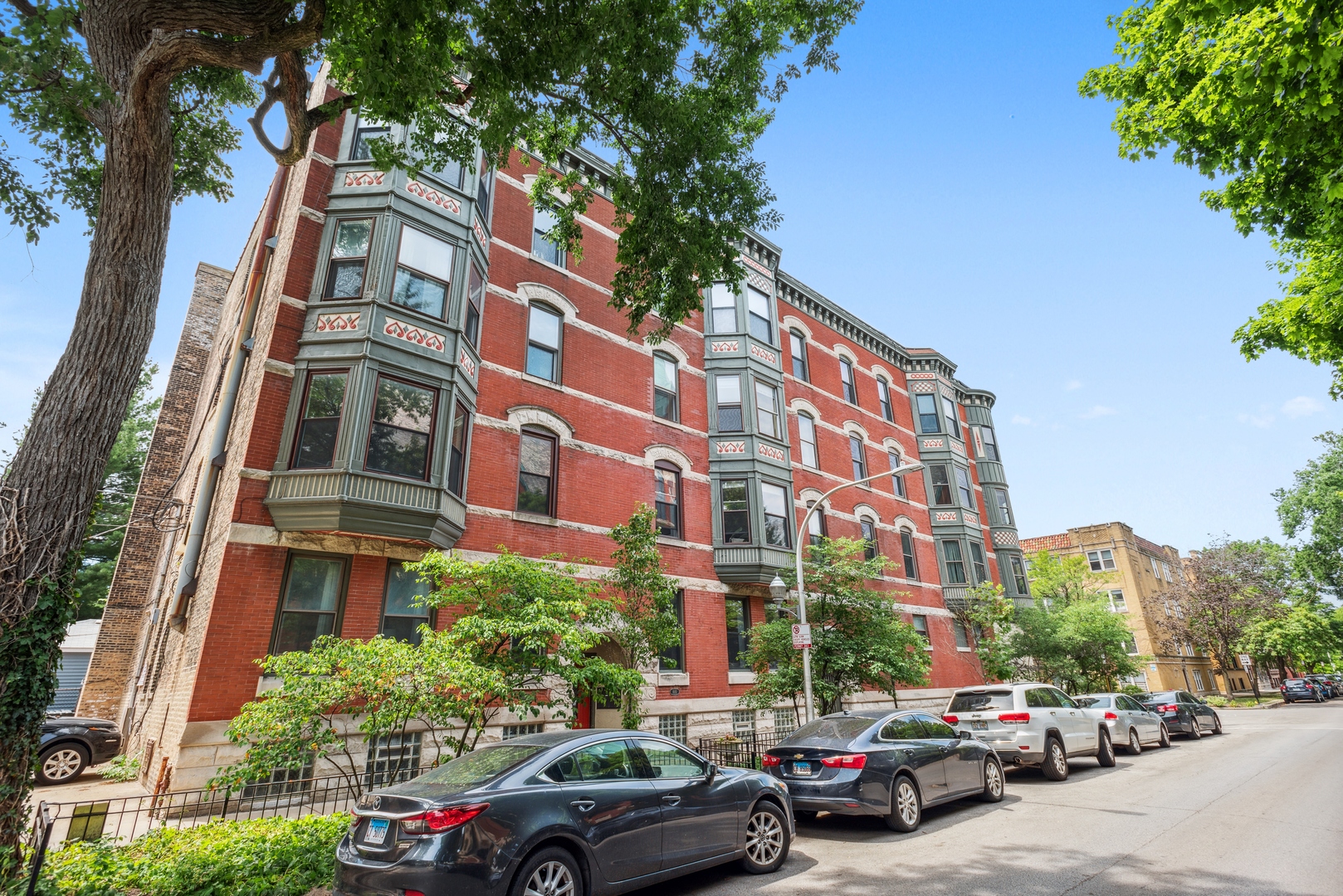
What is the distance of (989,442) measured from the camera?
33.5m

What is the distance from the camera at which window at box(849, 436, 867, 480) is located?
25.8m

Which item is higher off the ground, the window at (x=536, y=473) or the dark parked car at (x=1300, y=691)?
the window at (x=536, y=473)

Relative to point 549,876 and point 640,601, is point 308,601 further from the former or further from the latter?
point 549,876

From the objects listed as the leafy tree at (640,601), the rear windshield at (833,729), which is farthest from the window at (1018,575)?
the rear windshield at (833,729)

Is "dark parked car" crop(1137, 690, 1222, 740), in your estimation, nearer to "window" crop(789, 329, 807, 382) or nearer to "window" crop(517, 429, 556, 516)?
"window" crop(789, 329, 807, 382)

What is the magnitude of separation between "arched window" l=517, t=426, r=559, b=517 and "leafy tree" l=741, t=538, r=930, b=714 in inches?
249

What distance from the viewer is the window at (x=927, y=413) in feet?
100

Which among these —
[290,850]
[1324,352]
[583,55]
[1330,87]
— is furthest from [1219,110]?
[290,850]

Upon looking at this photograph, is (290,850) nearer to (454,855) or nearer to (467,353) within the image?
(454,855)

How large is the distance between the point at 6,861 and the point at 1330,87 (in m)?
14.8

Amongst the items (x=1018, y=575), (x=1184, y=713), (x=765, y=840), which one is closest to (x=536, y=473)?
(x=765, y=840)

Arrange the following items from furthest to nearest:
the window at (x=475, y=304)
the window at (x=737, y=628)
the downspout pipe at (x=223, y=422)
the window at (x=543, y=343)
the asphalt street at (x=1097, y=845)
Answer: the window at (x=737, y=628)
the window at (x=543, y=343)
the window at (x=475, y=304)
the downspout pipe at (x=223, y=422)
the asphalt street at (x=1097, y=845)

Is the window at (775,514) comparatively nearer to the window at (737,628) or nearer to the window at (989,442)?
the window at (737,628)

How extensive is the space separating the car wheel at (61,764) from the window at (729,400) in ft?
56.7
